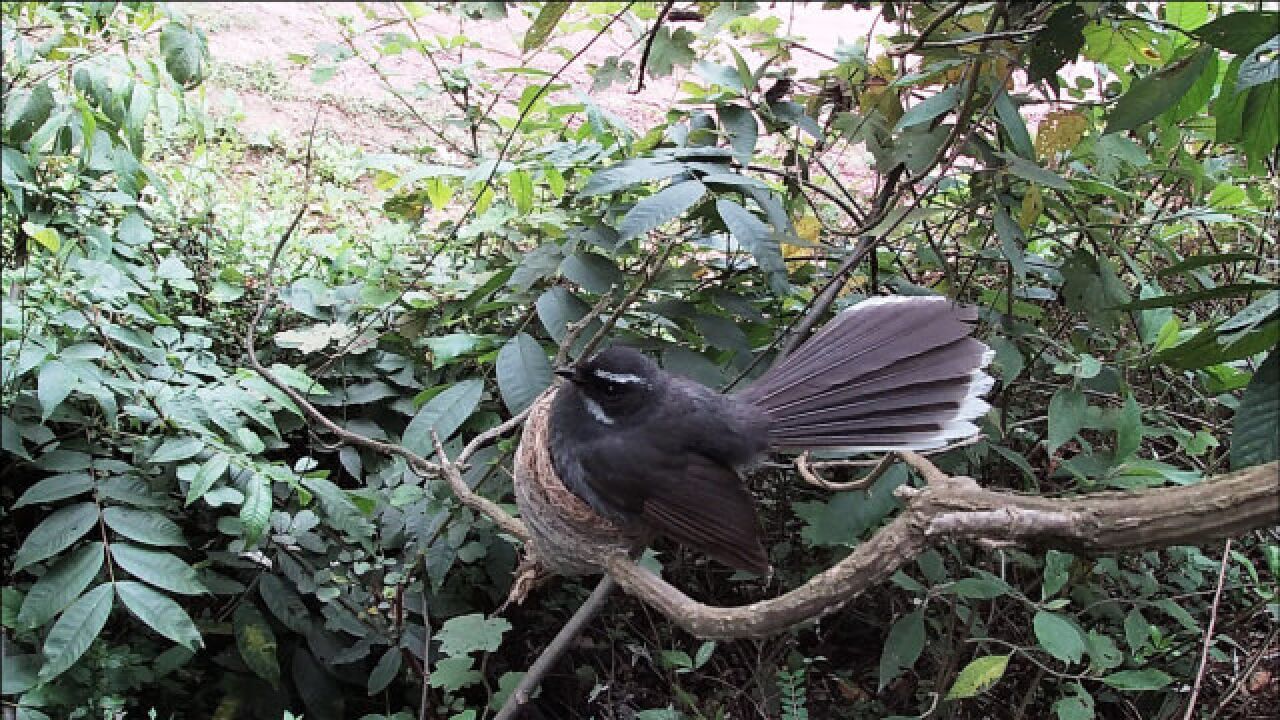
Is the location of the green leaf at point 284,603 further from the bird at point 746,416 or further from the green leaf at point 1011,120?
the green leaf at point 1011,120

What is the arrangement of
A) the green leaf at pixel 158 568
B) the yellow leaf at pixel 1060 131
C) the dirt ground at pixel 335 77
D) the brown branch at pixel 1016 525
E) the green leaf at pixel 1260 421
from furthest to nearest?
1. the dirt ground at pixel 335 77
2. the yellow leaf at pixel 1060 131
3. the green leaf at pixel 158 568
4. the green leaf at pixel 1260 421
5. the brown branch at pixel 1016 525

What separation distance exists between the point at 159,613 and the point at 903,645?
194cm

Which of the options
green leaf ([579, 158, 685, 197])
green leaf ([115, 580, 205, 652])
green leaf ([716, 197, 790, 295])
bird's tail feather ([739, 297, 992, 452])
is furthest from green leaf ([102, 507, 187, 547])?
green leaf ([716, 197, 790, 295])

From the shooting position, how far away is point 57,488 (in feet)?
7.89

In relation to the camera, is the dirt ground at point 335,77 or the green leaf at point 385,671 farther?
the dirt ground at point 335,77

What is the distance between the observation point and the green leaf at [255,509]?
2.37 m

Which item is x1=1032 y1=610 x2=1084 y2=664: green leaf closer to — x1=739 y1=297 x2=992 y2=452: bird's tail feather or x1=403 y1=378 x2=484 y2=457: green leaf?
x1=739 y1=297 x2=992 y2=452: bird's tail feather

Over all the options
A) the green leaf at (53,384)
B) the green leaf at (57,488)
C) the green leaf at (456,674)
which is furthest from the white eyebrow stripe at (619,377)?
the green leaf at (57,488)

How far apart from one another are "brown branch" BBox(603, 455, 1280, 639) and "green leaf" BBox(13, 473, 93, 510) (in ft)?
5.71

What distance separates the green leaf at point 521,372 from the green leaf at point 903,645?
1168 mm

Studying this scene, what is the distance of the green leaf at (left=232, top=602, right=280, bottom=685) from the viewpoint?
2627 millimetres

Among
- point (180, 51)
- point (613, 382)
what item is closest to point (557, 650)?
point (613, 382)

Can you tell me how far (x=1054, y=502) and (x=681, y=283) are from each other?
1638mm

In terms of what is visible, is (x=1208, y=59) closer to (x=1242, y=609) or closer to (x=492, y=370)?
(x=1242, y=609)
